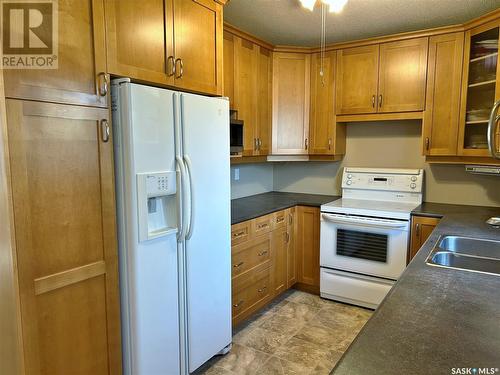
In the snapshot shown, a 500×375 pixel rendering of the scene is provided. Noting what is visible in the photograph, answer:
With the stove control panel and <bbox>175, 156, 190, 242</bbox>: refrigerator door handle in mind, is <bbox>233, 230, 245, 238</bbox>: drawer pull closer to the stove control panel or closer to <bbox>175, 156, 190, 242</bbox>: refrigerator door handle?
<bbox>175, 156, 190, 242</bbox>: refrigerator door handle

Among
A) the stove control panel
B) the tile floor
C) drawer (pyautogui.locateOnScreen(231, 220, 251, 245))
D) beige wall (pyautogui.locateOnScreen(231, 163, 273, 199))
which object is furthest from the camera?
beige wall (pyautogui.locateOnScreen(231, 163, 273, 199))

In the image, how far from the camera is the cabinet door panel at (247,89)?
2900 millimetres

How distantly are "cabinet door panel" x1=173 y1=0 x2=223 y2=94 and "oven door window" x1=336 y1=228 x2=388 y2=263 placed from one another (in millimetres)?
1692

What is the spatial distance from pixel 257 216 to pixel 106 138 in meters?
1.45

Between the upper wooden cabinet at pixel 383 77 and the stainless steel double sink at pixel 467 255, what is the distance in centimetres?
145

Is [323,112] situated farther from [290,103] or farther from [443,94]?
[443,94]

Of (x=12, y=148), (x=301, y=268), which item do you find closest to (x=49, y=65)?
(x=12, y=148)

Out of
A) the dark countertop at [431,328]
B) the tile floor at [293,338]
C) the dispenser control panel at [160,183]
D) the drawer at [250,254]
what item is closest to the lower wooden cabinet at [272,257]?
the drawer at [250,254]

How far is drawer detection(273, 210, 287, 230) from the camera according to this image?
3041mm

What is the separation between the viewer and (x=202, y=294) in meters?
2.12

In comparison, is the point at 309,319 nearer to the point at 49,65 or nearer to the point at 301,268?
the point at 301,268

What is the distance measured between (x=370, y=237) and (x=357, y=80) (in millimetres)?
1442

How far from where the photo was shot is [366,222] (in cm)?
294

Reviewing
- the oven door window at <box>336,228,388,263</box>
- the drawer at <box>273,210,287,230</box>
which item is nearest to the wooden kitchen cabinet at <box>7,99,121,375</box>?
the drawer at <box>273,210,287,230</box>
